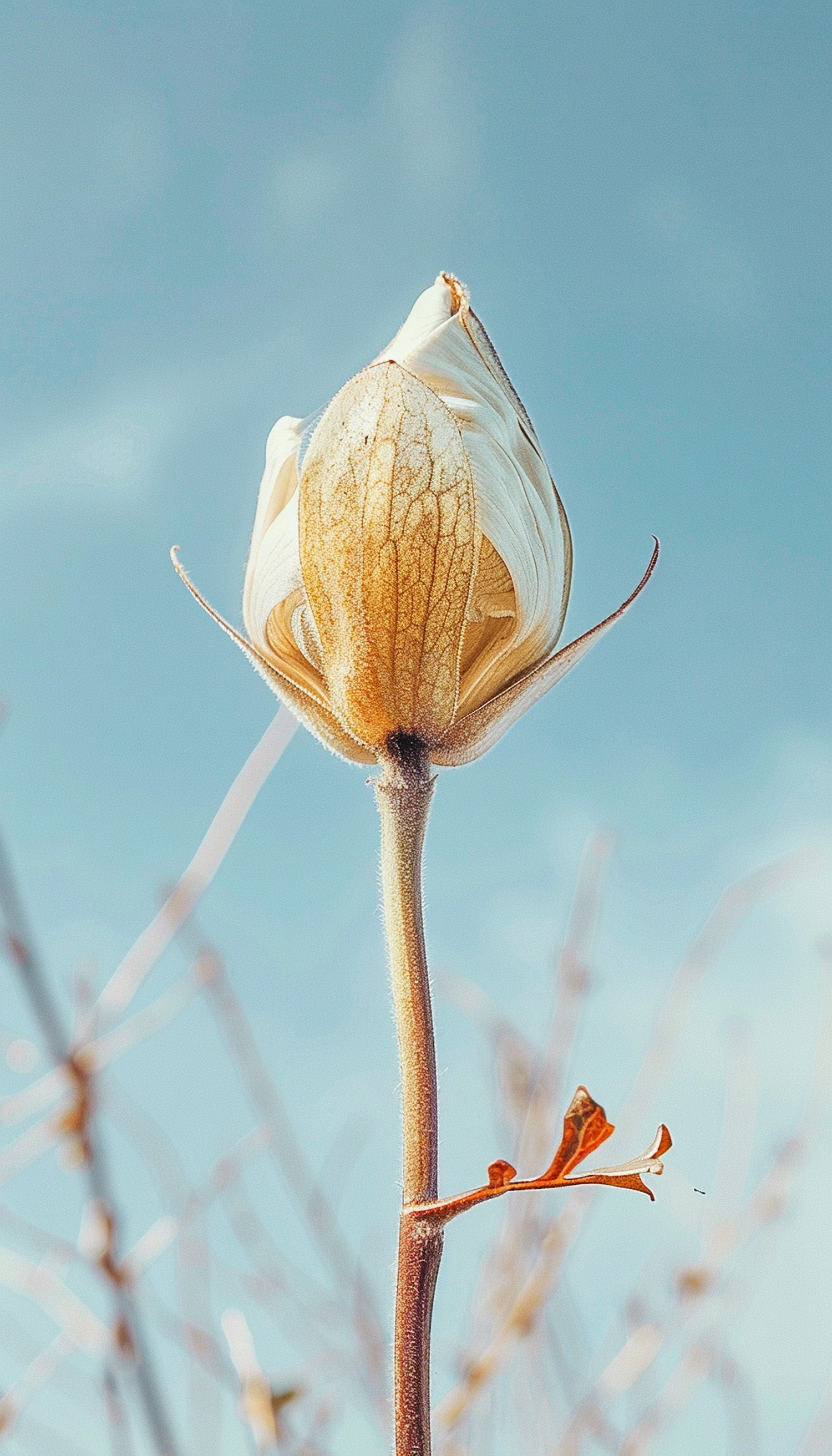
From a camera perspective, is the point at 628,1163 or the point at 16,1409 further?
the point at 16,1409

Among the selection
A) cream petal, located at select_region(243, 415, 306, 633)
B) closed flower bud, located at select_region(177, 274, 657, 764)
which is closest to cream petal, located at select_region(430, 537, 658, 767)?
closed flower bud, located at select_region(177, 274, 657, 764)

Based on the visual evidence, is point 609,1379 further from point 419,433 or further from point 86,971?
point 419,433

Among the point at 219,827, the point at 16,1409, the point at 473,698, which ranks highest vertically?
the point at 219,827

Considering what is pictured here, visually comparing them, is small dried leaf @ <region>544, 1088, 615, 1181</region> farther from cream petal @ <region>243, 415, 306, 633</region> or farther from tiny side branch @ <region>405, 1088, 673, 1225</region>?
cream petal @ <region>243, 415, 306, 633</region>

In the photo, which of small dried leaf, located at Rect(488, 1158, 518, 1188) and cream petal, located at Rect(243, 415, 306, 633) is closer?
small dried leaf, located at Rect(488, 1158, 518, 1188)

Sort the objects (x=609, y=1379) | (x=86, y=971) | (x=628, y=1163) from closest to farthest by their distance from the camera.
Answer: (x=628, y=1163) < (x=86, y=971) < (x=609, y=1379)

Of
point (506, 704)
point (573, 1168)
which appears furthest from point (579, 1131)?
point (506, 704)

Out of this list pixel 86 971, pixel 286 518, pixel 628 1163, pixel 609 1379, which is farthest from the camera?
pixel 609 1379

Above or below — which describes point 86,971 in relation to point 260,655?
above


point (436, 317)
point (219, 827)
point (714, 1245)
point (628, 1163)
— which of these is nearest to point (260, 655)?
point (436, 317)
